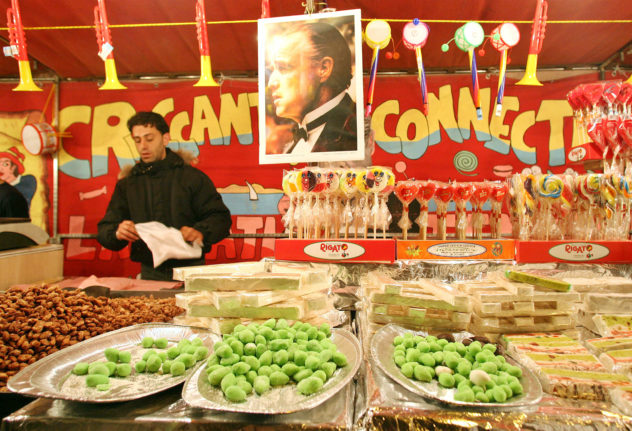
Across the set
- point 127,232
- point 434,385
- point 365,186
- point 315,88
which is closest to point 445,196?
point 365,186

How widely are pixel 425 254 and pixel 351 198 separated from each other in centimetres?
48

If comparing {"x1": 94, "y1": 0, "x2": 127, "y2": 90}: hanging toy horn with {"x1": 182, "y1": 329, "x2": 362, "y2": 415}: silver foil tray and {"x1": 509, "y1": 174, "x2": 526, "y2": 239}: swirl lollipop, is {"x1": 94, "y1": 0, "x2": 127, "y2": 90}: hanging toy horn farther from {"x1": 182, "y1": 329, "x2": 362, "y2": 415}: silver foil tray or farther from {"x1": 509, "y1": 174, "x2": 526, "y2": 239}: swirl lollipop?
{"x1": 509, "y1": 174, "x2": 526, "y2": 239}: swirl lollipop

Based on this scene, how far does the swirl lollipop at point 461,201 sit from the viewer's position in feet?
6.56

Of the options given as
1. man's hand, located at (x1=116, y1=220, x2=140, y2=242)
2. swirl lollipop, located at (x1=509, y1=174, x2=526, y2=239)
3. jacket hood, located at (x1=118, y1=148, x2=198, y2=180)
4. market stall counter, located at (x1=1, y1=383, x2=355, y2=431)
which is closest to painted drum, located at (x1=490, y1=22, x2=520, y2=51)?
swirl lollipop, located at (x1=509, y1=174, x2=526, y2=239)

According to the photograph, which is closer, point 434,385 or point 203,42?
point 434,385

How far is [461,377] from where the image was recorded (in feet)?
3.06

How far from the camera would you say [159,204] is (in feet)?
11.9

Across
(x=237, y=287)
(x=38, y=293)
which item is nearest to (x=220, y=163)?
(x=38, y=293)

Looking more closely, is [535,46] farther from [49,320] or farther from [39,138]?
[39,138]

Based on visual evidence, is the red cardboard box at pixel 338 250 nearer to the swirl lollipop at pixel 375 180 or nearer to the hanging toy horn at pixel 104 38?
the swirl lollipop at pixel 375 180

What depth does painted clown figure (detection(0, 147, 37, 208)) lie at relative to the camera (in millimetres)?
3840

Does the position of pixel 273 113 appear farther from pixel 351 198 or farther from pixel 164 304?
pixel 164 304

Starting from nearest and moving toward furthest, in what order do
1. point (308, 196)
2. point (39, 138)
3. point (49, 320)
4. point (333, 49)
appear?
point (49, 320), point (333, 49), point (308, 196), point (39, 138)

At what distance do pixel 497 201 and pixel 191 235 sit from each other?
8.74ft
